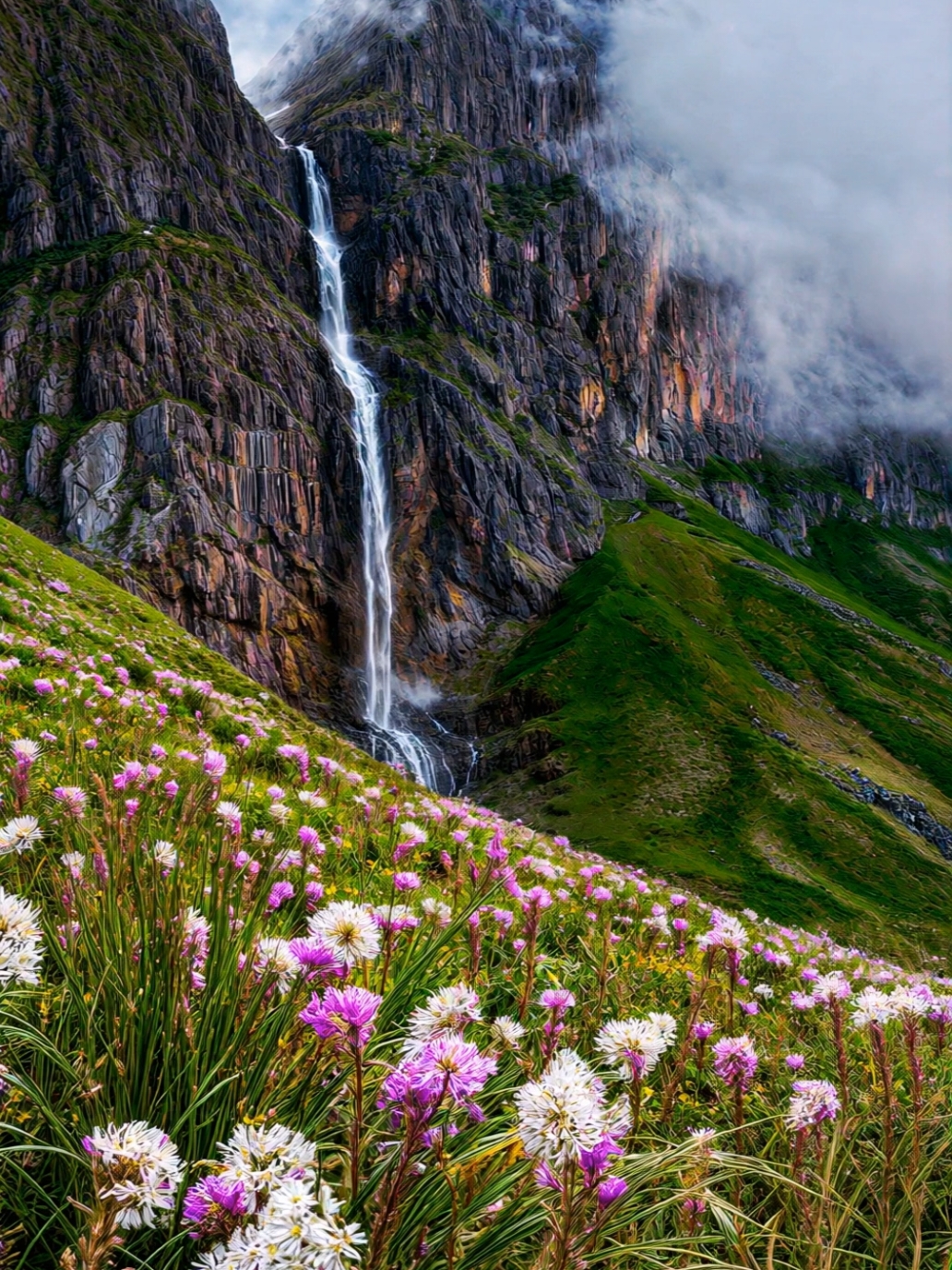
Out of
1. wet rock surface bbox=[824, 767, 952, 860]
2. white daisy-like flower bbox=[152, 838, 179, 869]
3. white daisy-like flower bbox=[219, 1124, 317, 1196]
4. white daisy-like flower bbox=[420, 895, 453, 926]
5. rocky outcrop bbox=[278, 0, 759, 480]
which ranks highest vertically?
rocky outcrop bbox=[278, 0, 759, 480]

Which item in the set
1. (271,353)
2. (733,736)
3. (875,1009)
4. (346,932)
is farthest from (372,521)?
(346,932)

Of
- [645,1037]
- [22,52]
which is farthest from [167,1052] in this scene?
[22,52]

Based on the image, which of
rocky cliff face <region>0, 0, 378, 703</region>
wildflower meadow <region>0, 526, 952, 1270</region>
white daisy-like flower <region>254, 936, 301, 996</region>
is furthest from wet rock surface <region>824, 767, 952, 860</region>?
white daisy-like flower <region>254, 936, 301, 996</region>

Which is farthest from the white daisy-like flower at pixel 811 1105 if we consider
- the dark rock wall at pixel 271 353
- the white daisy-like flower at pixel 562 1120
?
the dark rock wall at pixel 271 353

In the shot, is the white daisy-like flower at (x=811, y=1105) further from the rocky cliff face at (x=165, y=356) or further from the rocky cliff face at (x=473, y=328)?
the rocky cliff face at (x=473, y=328)

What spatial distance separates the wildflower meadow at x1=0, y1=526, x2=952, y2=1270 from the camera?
1.27m

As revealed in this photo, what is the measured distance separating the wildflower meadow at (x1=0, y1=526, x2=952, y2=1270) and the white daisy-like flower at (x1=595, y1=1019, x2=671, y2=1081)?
0.01 meters

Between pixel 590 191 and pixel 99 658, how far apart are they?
750 ft

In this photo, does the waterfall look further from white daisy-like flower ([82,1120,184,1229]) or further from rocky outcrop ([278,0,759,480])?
white daisy-like flower ([82,1120,184,1229])

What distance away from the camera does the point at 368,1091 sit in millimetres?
1892

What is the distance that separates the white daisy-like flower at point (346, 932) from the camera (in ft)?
5.68

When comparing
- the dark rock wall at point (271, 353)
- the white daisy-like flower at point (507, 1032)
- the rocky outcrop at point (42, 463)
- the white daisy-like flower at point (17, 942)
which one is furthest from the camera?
the dark rock wall at point (271, 353)

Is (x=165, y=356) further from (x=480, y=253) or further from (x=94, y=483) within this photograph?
(x=480, y=253)

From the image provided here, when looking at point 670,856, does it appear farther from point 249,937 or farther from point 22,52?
point 22,52
